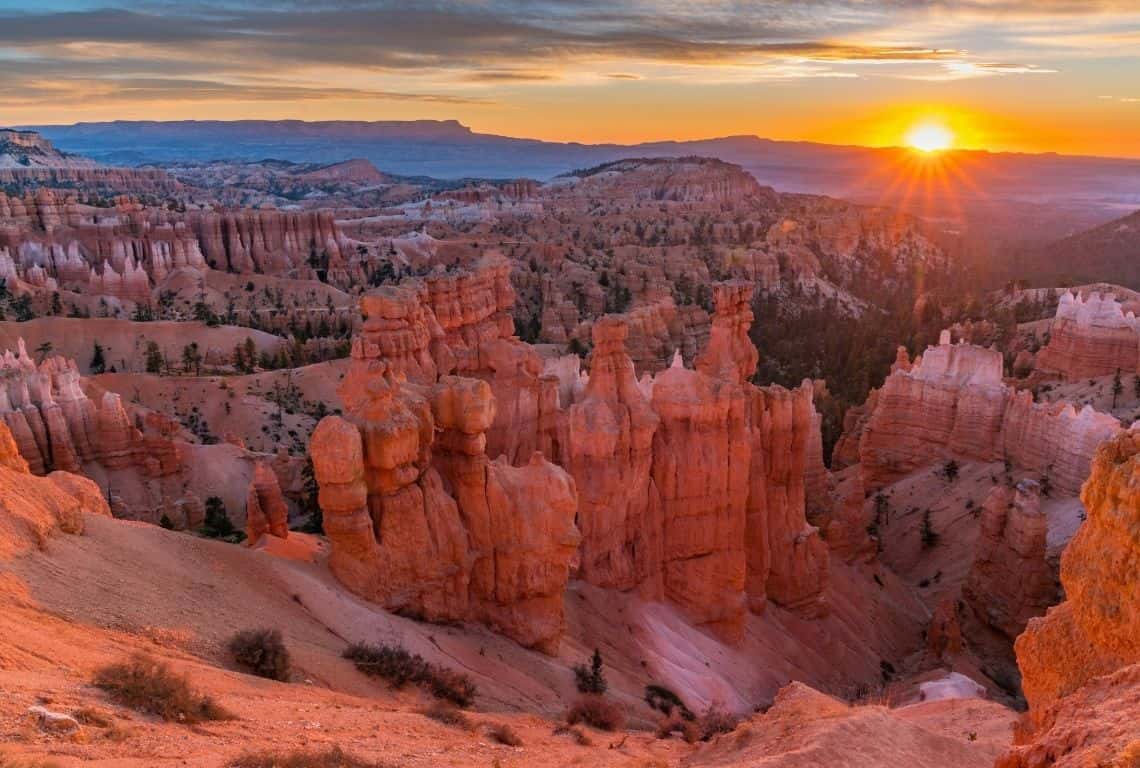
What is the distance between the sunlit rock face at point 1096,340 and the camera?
35812 millimetres

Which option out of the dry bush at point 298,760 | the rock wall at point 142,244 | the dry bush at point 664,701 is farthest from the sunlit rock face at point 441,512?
the rock wall at point 142,244

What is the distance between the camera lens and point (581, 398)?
19094mm

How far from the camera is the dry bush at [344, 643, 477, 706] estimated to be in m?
9.98

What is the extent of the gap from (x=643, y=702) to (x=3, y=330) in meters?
39.4

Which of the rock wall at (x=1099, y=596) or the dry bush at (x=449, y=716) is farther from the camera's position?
the dry bush at (x=449, y=716)

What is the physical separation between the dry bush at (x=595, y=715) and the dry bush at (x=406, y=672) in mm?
1248

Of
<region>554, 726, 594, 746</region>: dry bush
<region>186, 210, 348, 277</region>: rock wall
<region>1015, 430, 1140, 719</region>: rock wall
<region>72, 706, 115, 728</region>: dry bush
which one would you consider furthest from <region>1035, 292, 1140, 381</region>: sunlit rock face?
<region>186, 210, 348, 277</region>: rock wall

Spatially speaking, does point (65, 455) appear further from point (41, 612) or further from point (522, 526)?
point (41, 612)

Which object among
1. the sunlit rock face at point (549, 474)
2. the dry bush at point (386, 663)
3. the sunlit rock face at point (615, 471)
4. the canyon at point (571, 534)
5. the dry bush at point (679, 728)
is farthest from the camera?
the sunlit rock face at point (615, 471)

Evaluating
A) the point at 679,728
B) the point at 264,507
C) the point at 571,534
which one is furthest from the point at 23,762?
the point at 264,507

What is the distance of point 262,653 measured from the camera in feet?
29.2

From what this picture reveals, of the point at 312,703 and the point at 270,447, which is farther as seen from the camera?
the point at 270,447

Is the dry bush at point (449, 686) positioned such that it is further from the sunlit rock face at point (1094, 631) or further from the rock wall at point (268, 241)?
the rock wall at point (268, 241)

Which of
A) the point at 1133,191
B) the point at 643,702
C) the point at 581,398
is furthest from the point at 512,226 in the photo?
the point at 1133,191
